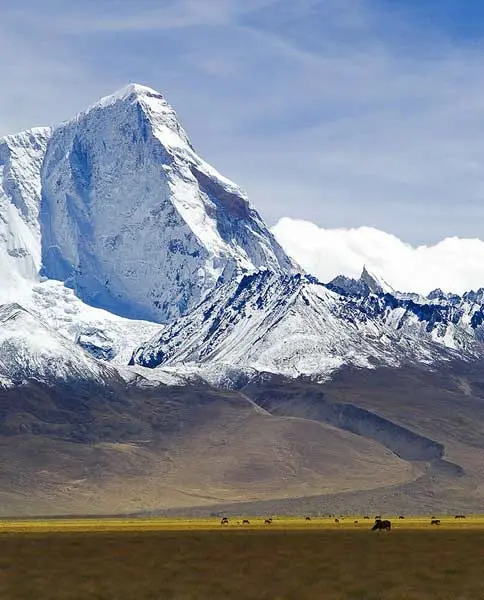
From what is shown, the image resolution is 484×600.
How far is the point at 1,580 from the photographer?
80625 mm

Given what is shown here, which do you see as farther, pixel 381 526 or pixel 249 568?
pixel 381 526

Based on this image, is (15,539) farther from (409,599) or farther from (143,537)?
(409,599)

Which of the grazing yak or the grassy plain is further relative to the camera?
the grazing yak

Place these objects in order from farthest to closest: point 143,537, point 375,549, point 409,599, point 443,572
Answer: point 143,537
point 375,549
point 443,572
point 409,599

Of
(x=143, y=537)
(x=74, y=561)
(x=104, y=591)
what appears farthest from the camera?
(x=143, y=537)

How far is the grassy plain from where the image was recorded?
236ft

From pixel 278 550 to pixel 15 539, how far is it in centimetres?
3554

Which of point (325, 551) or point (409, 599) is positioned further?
point (325, 551)

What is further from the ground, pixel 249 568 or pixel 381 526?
pixel 249 568

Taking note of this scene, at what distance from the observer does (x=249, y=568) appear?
85.1 metres

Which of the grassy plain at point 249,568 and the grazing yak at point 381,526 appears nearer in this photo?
the grassy plain at point 249,568

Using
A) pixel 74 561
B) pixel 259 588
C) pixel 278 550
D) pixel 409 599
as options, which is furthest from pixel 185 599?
pixel 278 550

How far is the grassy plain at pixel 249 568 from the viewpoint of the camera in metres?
71.9

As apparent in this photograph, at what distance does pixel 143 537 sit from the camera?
411 feet
